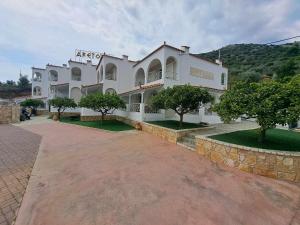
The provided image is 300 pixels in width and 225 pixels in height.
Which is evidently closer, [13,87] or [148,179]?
[148,179]

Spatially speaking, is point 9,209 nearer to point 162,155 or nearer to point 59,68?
point 162,155

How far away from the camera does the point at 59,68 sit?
33.4m

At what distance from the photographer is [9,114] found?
2088 centimetres

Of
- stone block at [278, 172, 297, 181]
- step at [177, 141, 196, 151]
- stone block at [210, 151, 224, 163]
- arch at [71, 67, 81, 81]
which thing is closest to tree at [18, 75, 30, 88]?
arch at [71, 67, 81, 81]

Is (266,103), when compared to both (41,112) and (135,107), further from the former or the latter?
(41,112)

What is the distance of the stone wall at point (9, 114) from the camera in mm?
20531

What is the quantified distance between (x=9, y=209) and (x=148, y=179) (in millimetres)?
3371

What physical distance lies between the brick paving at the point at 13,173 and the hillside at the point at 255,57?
37718 mm

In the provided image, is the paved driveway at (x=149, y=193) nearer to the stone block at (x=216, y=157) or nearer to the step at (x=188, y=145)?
the stone block at (x=216, y=157)

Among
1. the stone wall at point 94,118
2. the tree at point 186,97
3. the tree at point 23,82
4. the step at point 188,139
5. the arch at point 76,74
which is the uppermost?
the tree at point 23,82

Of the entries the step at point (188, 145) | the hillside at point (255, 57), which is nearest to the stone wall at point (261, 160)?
the step at point (188, 145)

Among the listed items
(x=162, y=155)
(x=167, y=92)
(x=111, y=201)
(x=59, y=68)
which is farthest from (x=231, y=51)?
(x=111, y=201)

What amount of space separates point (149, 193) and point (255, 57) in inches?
2362

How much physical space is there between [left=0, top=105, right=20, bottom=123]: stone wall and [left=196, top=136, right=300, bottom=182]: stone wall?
22822mm
